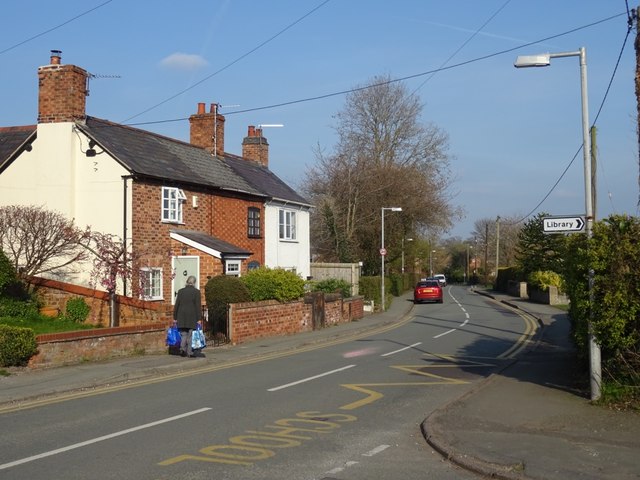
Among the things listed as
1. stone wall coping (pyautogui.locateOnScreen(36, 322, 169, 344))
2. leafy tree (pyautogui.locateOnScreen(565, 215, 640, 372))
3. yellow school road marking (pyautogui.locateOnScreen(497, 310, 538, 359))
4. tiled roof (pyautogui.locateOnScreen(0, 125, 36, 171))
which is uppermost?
tiled roof (pyautogui.locateOnScreen(0, 125, 36, 171))

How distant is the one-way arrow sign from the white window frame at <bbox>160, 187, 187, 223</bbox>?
16790 millimetres

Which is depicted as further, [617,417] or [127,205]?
[127,205]

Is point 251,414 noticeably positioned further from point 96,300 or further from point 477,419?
point 96,300

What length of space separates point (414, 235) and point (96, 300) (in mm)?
39330

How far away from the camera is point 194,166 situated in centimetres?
2828

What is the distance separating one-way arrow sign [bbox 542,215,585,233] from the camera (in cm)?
1009

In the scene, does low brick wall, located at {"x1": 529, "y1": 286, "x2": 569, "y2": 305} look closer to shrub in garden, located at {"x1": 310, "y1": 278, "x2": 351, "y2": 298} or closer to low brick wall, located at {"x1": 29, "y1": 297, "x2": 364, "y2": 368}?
shrub in garden, located at {"x1": 310, "y1": 278, "x2": 351, "y2": 298}

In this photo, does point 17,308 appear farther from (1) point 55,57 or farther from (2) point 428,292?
(2) point 428,292

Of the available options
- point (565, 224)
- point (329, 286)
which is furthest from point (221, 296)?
point (565, 224)

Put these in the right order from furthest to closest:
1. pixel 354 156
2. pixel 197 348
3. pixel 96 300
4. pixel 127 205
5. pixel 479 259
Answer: pixel 479 259
pixel 354 156
pixel 127 205
pixel 96 300
pixel 197 348

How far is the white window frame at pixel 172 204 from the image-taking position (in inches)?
971

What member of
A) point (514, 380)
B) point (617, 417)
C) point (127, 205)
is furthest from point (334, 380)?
point (127, 205)

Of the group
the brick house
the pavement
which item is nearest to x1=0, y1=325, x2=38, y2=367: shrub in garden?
the pavement

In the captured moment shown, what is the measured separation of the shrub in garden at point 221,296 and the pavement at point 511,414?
2.51 meters
